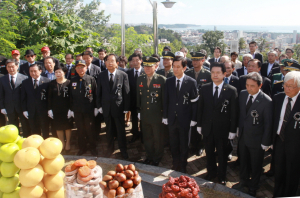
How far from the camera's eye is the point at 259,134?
4004 millimetres

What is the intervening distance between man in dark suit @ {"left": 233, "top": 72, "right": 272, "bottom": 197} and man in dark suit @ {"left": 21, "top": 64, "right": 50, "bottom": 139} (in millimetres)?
4253

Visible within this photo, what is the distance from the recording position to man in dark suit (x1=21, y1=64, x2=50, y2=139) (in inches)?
225

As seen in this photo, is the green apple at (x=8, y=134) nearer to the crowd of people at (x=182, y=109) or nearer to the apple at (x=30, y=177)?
Answer: the apple at (x=30, y=177)

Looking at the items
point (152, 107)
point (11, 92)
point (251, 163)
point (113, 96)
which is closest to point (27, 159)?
point (152, 107)

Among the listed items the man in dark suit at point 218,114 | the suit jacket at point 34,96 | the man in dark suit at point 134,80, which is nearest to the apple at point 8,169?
the suit jacket at point 34,96

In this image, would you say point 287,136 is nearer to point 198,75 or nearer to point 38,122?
point 198,75

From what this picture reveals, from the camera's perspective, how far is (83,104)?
558 cm

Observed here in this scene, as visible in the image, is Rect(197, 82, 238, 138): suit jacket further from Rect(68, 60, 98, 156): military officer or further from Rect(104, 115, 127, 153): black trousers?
Rect(68, 60, 98, 156): military officer

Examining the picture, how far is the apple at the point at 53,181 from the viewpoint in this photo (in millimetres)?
3008

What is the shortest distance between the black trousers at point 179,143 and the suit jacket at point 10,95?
3.73 meters

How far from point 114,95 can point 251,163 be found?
3.02m

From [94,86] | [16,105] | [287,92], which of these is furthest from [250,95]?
[16,105]

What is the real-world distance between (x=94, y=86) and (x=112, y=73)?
586 millimetres

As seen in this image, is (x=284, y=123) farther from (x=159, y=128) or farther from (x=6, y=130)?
(x=6, y=130)
